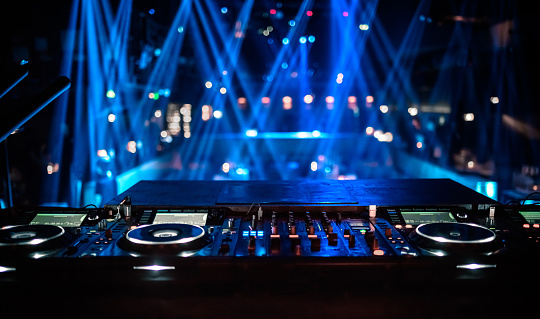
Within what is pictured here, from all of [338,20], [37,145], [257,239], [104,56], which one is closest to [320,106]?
[338,20]

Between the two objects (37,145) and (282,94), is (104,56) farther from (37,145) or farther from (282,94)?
(282,94)

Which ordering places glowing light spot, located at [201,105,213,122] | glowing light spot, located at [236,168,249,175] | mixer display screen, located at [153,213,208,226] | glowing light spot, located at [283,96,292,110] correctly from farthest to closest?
1. glowing light spot, located at [283,96,292,110]
2. glowing light spot, located at [201,105,213,122]
3. glowing light spot, located at [236,168,249,175]
4. mixer display screen, located at [153,213,208,226]

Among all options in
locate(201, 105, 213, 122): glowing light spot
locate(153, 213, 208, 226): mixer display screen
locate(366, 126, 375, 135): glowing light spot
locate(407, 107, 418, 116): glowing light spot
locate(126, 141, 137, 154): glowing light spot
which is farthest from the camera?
locate(201, 105, 213, 122): glowing light spot

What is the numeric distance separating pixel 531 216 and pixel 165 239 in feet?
6.11

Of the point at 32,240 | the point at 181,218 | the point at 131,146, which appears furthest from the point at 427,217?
the point at 131,146

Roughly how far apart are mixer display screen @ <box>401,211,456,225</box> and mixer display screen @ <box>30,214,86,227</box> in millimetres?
1658

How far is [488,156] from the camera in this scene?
770 cm

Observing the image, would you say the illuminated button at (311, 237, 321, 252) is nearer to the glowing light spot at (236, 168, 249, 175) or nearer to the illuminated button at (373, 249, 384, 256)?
the illuminated button at (373, 249, 384, 256)

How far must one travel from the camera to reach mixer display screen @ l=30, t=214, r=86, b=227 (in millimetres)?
2322

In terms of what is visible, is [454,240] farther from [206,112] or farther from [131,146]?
[206,112]

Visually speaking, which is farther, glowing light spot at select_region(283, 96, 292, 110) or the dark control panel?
glowing light spot at select_region(283, 96, 292, 110)

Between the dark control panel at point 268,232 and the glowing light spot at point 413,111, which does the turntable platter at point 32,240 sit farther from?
the glowing light spot at point 413,111

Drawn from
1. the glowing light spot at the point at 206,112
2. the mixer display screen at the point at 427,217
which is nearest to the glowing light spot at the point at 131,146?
the glowing light spot at the point at 206,112

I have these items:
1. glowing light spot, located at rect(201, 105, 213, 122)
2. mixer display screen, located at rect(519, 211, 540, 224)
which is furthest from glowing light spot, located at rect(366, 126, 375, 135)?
mixer display screen, located at rect(519, 211, 540, 224)
